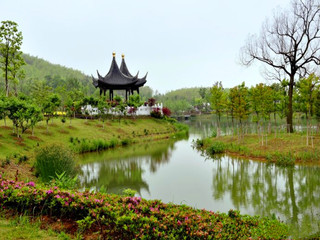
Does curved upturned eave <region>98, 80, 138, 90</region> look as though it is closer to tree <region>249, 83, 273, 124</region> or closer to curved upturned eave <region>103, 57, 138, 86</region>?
curved upturned eave <region>103, 57, 138, 86</region>

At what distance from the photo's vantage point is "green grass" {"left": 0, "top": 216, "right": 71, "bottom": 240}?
427cm

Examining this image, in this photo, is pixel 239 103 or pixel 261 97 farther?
pixel 239 103

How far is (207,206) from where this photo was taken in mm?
7848

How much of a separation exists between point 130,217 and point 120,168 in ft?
32.2

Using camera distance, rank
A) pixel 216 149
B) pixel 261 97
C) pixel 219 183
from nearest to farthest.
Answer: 1. pixel 219 183
2. pixel 261 97
3. pixel 216 149

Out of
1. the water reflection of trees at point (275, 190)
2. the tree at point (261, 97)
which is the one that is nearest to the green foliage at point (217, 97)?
the tree at point (261, 97)

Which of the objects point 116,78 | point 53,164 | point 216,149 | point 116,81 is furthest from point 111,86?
point 53,164

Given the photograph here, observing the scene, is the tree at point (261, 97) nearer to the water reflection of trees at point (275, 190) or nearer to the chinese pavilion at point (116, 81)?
the water reflection of trees at point (275, 190)

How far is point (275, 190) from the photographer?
31.5 ft

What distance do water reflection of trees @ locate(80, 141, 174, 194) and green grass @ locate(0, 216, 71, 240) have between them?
3.51 metres

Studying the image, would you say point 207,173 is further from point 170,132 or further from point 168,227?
point 170,132

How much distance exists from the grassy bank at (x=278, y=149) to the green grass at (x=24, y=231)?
1234 centimetres

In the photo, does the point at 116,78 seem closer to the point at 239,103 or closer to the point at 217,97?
the point at 217,97

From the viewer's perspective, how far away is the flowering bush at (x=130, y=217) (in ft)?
13.5
